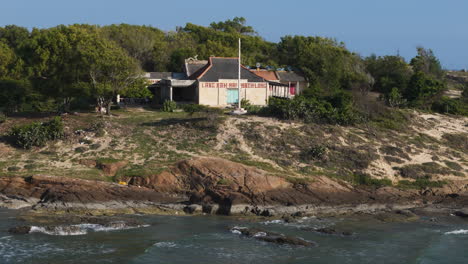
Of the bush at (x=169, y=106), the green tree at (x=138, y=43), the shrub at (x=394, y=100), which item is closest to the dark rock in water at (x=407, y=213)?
the shrub at (x=394, y=100)

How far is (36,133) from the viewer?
36.8 m

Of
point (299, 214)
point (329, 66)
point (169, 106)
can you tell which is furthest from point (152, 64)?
point (299, 214)

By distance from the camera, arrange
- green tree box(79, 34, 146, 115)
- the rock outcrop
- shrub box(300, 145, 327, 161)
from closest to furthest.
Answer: the rock outcrop → shrub box(300, 145, 327, 161) → green tree box(79, 34, 146, 115)

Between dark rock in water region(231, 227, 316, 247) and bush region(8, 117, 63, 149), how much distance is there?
15998mm

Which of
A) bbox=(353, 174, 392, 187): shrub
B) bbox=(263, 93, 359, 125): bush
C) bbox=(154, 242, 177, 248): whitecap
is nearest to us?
bbox=(154, 242, 177, 248): whitecap

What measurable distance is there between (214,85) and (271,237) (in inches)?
1004

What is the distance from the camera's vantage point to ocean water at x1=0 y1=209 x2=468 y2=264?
22719 millimetres

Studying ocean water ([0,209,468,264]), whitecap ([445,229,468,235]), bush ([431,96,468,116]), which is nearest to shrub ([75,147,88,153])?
ocean water ([0,209,468,264])

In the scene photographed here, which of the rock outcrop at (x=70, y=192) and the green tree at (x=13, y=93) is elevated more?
the green tree at (x=13, y=93)

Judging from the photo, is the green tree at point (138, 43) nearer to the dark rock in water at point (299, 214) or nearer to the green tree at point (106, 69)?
the green tree at point (106, 69)

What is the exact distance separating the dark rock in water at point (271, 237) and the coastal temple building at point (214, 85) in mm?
23643

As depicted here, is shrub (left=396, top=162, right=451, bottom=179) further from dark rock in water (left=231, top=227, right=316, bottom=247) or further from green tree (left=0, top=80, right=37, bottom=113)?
green tree (left=0, top=80, right=37, bottom=113)

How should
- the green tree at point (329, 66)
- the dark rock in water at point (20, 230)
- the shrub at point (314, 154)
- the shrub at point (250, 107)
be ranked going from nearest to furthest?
1. the dark rock in water at point (20, 230)
2. the shrub at point (314, 154)
3. the shrub at point (250, 107)
4. the green tree at point (329, 66)

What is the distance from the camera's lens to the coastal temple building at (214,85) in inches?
1941
